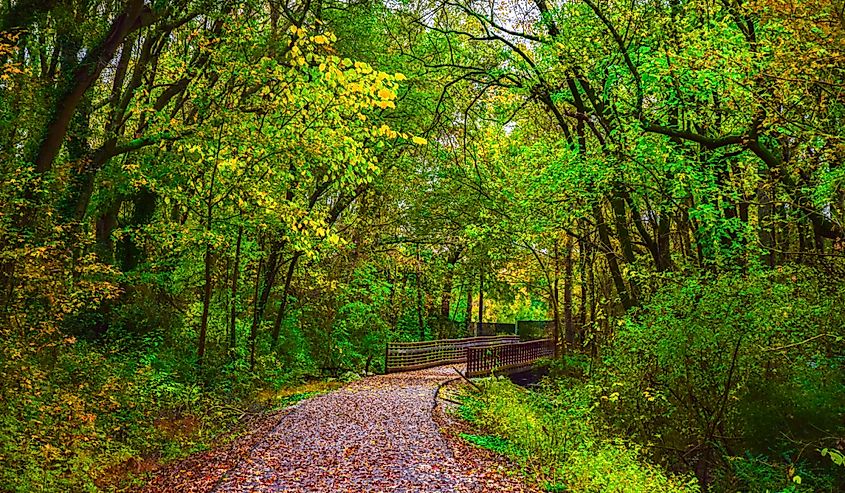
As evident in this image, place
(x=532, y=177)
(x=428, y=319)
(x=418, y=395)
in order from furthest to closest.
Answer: (x=428, y=319), (x=418, y=395), (x=532, y=177)

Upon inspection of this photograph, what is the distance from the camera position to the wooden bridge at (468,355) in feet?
60.0

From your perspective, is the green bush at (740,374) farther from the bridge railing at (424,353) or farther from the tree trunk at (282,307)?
the tree trunk at (282,307)

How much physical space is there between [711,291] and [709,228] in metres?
1.17

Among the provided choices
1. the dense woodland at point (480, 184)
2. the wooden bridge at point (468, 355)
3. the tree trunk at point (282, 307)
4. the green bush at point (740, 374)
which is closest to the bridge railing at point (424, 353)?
the wooden bridge at point (468, 355)

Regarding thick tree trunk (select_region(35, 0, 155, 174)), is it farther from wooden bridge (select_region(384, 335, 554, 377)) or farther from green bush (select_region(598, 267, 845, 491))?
wooden bridge (select_region(384, 335, 554, 377))

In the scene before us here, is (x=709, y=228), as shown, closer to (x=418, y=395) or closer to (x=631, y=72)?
(x=631, y=72)

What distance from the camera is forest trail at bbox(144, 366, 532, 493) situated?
251 inches

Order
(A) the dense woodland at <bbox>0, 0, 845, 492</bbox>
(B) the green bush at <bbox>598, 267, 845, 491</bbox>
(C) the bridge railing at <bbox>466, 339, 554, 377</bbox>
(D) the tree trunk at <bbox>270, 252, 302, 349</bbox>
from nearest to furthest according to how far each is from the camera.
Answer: (A) the dense woodland at <bbox>0, 0, 845, 492</bbox>, (B) the green bush at <bbox>598, 267, 845, 491</bbox>, (D) the tree trunk at <bbox>270, 252, 302, 349</bbox>, (C) the bridge railing at <bbox>466, 339, 554, 377</bbox>

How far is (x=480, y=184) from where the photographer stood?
10828 mm

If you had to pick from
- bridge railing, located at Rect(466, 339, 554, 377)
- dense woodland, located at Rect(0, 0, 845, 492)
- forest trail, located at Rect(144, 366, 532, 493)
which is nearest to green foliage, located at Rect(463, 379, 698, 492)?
dense woodland, located at Rect(0, 0, 845, 492)

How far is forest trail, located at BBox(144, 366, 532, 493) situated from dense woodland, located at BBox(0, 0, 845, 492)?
0.70m

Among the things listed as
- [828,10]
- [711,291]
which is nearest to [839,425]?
[711,291]

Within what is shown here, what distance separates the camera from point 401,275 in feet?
78.4

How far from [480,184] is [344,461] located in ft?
18.0
